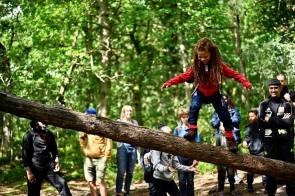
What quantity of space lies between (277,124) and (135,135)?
2.70 m

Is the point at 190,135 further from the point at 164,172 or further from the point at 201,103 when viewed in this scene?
the point at 164,172

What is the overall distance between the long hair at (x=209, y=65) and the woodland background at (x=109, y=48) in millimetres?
8635

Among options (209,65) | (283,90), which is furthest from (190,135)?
(283,90)

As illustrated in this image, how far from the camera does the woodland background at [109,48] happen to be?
16453 mm

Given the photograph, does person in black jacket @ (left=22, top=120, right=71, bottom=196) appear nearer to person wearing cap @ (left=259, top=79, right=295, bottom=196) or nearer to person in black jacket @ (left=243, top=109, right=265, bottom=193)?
person wearing cap @ (left=259, top=79, right=295, bottom=196)

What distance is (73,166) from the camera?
62.8 ft

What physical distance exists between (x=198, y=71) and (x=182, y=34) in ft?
47.1

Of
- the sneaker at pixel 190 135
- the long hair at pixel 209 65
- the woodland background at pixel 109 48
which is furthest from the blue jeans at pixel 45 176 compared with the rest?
the woodland background at pixel 109 48

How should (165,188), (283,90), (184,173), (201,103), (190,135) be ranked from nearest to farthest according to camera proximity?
(190,135)
(201,103)
(165,188)
(184,173)
(283,90)

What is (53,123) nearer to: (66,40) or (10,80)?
(10,80)

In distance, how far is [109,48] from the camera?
64.7ft

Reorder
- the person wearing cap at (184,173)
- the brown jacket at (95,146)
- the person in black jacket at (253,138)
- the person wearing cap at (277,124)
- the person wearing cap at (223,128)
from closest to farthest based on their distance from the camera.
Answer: the person wearing cap at (277,124) → the person wearing cap at (184,173) → the person wearing cap at (223,128) → the brown jacket at (95,146) → the person in black jacket at (253,138)

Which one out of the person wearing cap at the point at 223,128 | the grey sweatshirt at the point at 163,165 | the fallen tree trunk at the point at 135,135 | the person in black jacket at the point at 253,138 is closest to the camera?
the fallen tree trunk at the point at 135,135

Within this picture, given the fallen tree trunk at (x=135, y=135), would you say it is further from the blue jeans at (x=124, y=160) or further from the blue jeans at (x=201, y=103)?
the blue jeans at (x=124, y=160)
